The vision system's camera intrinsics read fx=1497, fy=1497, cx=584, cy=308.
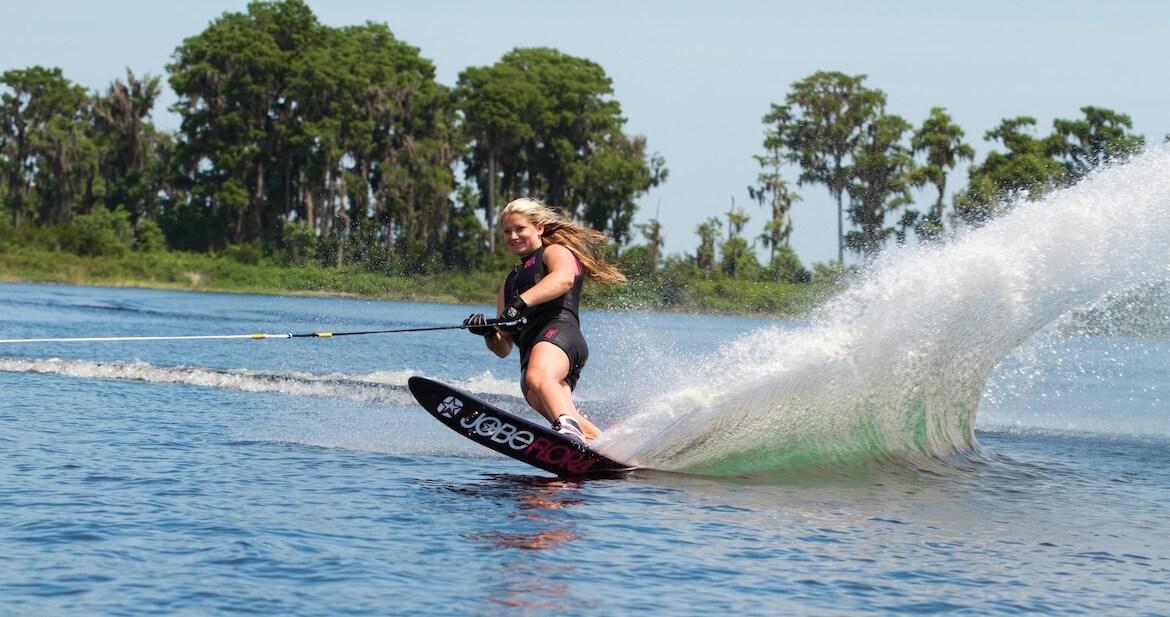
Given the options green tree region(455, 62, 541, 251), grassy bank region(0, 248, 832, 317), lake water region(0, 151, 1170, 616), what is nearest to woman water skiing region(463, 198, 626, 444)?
lake water region(0, 151, 1170, 616)

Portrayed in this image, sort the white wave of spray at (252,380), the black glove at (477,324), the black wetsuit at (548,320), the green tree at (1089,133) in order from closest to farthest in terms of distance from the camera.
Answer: the black glove at (477,324)
the black wetsuit at (548,320)
the white wave of spray at (252,380)
the green tree at (1089,133)

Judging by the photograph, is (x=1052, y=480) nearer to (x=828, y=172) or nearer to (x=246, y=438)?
(x=246, y=438)

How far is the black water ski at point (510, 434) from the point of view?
29.5ft

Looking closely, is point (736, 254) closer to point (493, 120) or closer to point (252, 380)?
point (493, 120)

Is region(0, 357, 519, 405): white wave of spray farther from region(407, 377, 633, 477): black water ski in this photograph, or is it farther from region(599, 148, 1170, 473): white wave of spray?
region(407, 377, 633, 477): black water ski

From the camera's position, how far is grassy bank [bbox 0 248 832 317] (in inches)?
2499

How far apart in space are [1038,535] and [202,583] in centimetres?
444

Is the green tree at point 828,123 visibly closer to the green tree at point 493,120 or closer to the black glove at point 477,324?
the green tree at point 493,120

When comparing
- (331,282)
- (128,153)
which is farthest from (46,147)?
(331,282)

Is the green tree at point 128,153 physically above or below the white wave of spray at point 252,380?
above

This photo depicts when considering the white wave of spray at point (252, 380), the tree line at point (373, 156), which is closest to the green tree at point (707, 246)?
the tree line at point (373, 156)

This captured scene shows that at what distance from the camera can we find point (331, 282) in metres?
63.6

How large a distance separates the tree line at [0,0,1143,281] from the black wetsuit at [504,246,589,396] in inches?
2223

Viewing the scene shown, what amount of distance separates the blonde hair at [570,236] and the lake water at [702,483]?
109 centimetres
